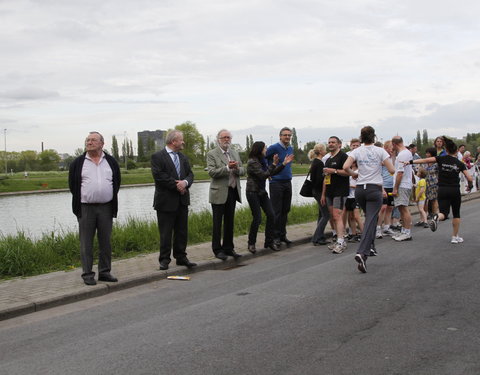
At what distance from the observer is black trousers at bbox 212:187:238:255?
9.91 meters

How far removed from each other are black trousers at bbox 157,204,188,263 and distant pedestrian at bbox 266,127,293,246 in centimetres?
244

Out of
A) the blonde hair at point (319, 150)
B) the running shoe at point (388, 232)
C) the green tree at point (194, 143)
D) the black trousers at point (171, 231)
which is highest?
the green tree at point (194, 143)

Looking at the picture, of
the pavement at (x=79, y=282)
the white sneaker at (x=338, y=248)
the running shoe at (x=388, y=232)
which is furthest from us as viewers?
the running shoe at (x=388, y=232)

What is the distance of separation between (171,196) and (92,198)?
4.76ft

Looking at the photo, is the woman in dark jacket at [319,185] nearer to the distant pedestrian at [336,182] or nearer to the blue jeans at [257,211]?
the distant pedestrian at [336,182]

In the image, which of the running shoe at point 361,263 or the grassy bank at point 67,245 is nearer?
the running shoe at point 361,263

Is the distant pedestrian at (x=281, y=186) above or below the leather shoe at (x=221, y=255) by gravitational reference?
above

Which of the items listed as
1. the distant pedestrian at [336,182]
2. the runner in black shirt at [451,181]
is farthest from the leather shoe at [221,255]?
the runner in black shirt at [451,181]

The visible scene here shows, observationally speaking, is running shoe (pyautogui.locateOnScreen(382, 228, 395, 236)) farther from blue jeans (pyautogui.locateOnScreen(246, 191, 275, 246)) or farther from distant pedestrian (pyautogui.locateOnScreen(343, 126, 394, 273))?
distant pedestrian (pyautogui.locateOnScreen(343, 126, 394, 273))

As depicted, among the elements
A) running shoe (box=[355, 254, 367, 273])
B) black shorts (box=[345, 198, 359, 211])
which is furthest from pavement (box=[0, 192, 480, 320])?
running shoe (box=[355, 254, 367, 273])

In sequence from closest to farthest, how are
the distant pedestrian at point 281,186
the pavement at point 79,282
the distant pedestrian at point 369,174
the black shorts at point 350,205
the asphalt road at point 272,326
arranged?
1. the asphalt road at point 272,326
2. the pavement at point 79,282
3. the distant pedestrian at point 369,174
4. the distant pedestrian at point 281,186
5. the black shorts at point 350,205

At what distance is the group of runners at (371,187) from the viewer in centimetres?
876

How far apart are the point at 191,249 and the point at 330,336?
5.99 metres

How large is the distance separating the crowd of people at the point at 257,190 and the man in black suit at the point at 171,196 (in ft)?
0.05
